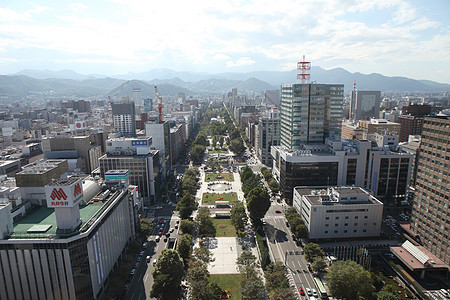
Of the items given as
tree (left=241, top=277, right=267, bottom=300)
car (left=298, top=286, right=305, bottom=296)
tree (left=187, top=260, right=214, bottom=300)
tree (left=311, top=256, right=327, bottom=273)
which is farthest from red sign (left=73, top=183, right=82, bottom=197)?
tree (left=311, top=256, right=327, bottom=273)

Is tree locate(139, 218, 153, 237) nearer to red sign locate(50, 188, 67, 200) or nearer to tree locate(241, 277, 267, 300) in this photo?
red sign locate(50, 188, 67, 200)

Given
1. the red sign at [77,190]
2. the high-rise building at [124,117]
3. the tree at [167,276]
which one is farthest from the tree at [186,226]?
the high-rise building at [124,117]

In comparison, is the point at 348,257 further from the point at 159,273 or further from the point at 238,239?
the point at 159,273

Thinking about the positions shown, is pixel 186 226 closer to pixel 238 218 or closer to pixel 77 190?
pixel 238 218

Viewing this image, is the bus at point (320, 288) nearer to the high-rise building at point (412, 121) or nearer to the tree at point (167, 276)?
the tree at point (167, 276)

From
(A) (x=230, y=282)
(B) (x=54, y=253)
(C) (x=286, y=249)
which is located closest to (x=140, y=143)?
(B) (x=54, y=253)

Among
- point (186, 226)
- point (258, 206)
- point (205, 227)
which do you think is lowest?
point (205, 227)
